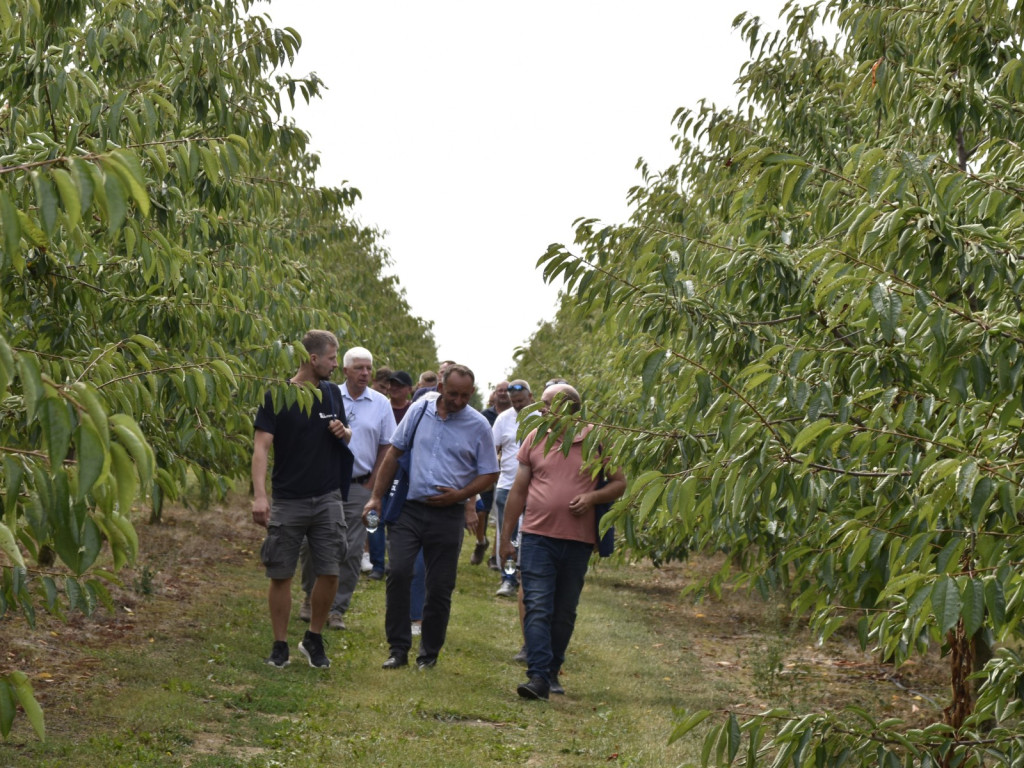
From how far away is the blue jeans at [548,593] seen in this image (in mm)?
8508

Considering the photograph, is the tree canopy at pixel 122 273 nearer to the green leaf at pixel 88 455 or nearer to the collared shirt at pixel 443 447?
the green leaf at pixel 88 455

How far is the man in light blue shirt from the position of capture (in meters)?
8.88

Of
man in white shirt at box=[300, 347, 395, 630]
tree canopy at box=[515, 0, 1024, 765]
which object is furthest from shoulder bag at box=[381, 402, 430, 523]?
tree canopy at box=[515, 0, 1024, 765]

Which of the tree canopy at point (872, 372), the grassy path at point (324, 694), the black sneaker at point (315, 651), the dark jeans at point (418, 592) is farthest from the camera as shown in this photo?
the dark jeans at point (418, 592)

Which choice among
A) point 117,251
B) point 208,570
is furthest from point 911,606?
point 208,570

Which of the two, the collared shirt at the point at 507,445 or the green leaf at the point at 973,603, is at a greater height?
the collared shirt at the point at 507,445

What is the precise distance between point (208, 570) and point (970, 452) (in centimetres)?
1176

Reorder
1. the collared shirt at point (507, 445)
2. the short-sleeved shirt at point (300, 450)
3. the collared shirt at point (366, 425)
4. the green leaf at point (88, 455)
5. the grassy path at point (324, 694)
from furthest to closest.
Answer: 1. the collared shirt at point (507, 445)
2. the collared shirt at point (366, 425)
3. the short-sleeved shirt at point (300, 450)
4. the grassy path at point (324, 694)
5. the green leaf at point (88, 455)

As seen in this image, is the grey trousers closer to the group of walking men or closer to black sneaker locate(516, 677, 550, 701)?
the group of walking men

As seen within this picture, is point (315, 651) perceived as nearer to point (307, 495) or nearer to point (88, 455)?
point (307, 495)

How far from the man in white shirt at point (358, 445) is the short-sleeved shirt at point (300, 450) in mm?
1782

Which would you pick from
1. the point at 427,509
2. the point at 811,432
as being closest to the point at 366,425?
the point at 427,509

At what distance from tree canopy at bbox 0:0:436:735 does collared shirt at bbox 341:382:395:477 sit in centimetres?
76

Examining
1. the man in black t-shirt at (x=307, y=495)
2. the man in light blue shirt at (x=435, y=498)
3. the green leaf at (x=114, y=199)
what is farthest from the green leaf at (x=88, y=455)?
the man in light blue shirt at (x=435, y=498)
